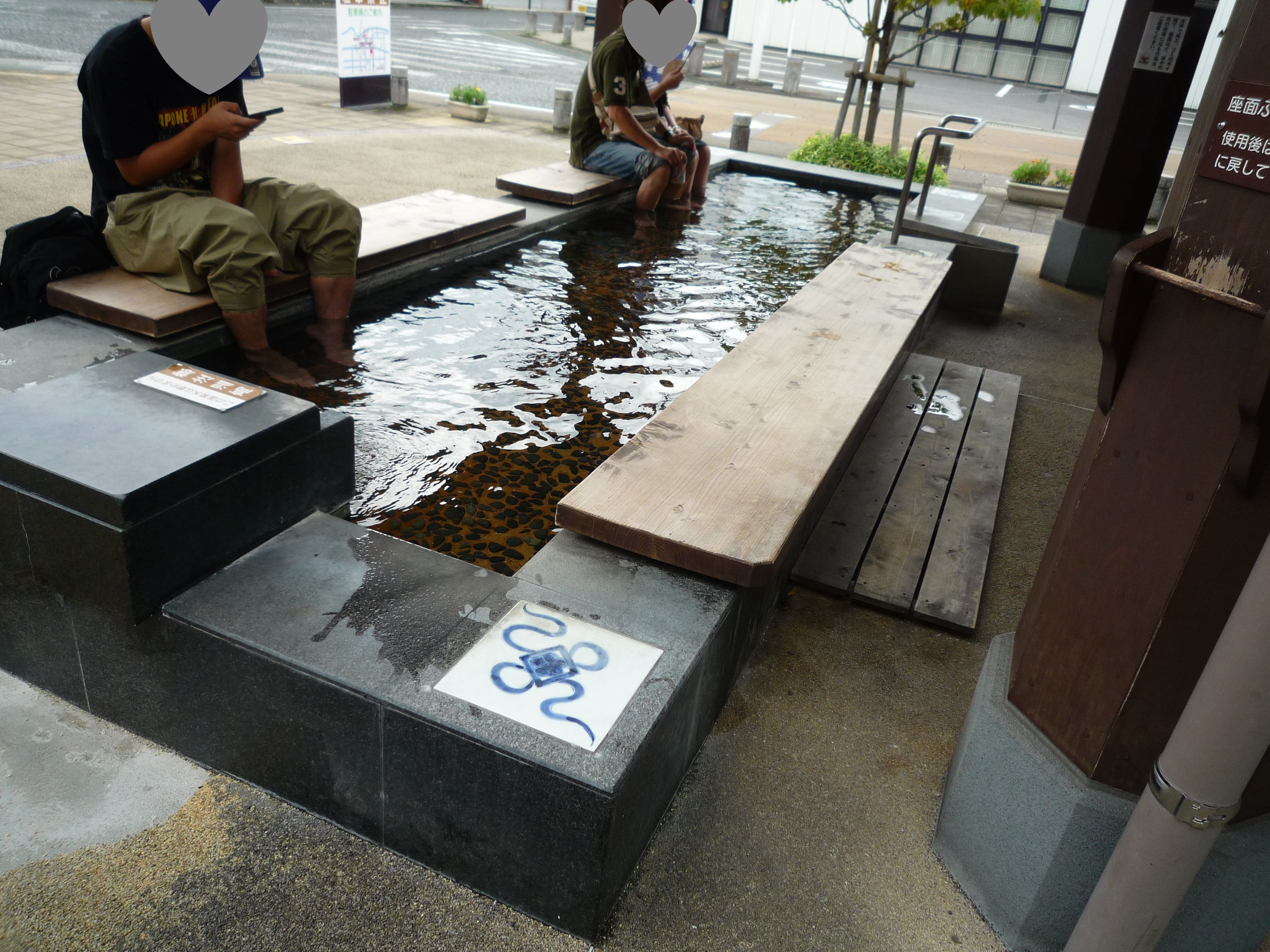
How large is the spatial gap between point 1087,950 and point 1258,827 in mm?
398

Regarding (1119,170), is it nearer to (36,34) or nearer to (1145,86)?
(1145,86)

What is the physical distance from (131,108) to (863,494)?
3015mm

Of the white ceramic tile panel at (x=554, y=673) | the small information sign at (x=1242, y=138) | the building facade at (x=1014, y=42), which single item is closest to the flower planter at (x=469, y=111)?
the white ceramic tile panel at (x=554, y=673)

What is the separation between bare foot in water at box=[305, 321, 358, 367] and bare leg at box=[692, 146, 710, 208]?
4.19 metres

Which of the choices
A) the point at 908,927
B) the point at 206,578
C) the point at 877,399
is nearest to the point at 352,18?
the point at 877,399

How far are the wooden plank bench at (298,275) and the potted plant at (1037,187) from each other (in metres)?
7.63

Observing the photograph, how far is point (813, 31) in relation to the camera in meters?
31.6

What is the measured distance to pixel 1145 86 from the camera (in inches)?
264

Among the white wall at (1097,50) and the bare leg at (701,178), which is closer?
the bare leg at (701,178)

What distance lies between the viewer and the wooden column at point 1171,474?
58.2 inches

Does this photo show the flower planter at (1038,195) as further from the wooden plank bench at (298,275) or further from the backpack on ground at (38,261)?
the backpack on ground at (38,261)

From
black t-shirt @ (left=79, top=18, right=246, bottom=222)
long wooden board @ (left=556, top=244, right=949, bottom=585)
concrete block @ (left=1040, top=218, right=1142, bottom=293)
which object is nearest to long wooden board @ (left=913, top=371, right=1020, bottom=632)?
long wooden board @ (left=556, top=244, right=949, bottom=585)

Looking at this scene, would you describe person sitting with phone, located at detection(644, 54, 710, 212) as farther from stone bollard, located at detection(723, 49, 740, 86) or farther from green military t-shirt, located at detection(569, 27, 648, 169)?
stone bollard, located at detection(723, 49, 740, 86)
